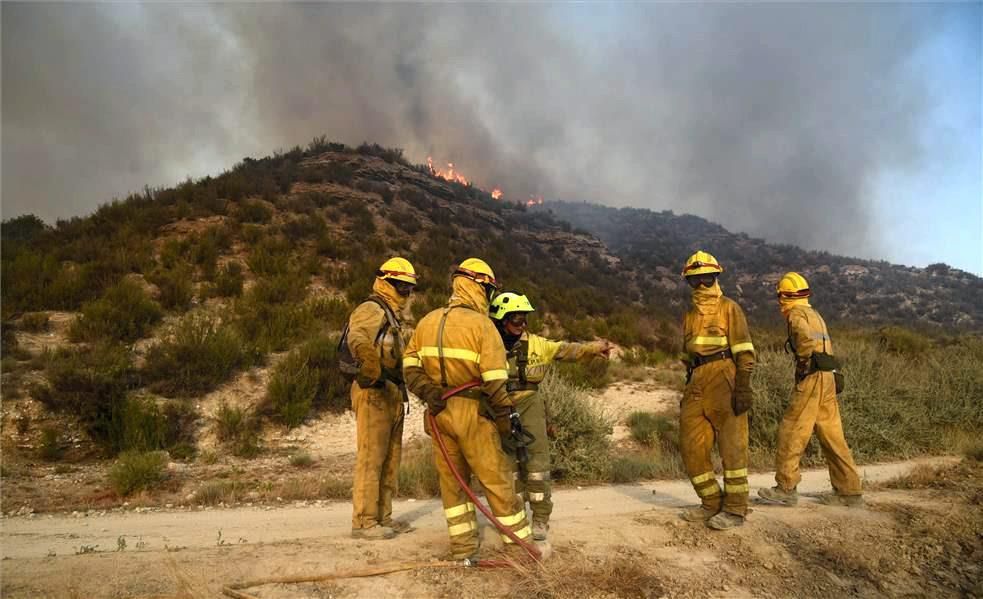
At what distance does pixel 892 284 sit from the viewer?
41812mm

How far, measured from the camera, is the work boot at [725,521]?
4398 millimetres

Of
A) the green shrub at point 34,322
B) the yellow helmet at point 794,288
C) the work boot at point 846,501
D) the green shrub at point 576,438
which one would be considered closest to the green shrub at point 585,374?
the green shrub at point 576,438

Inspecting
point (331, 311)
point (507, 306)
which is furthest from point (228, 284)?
point (507, 306)

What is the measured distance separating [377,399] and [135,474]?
170 inches

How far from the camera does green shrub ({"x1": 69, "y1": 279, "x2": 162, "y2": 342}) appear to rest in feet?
35.7

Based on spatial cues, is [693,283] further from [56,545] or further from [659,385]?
[659,385]

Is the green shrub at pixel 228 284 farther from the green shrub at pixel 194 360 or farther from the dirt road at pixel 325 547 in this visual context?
the dirt road at pixel 325 547

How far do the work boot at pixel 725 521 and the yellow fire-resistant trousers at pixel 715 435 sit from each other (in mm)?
54

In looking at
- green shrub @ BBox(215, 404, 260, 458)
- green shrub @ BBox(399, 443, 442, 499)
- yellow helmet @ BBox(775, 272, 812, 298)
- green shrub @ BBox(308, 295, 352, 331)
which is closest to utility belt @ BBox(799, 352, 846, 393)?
yellow helmet @ BBox(775, 272, 812, 298)

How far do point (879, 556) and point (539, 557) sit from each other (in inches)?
115

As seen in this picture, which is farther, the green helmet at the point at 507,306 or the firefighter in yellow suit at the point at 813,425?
the firefighter in yellow suit at the point at 813,425

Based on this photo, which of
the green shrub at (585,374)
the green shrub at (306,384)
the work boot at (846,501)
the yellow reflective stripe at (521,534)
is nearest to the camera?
the yellow reflective stripe at (521,534)

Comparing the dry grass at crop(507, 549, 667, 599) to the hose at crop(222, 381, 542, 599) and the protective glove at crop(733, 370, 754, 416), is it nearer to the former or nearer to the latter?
the hose at crop(222, 381, 542, 599)

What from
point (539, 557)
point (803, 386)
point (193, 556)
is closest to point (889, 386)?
point (803, 386)
